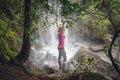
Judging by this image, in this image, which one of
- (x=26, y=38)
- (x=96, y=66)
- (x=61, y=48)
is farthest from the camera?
(x=61, y=48)

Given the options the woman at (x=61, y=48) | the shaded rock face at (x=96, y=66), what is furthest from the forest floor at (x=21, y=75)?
the woman at (x=61, y=48)

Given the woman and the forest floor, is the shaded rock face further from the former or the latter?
the forest floor

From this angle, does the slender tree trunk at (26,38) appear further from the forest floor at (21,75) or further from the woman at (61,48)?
the woman at (61,48)

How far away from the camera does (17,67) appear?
9789 millimetres

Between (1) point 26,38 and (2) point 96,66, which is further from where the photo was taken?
(2) point 96,66

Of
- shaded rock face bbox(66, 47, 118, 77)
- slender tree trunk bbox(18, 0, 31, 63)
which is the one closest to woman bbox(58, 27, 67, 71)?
shaded rock face bbox(66, 47, 118, 77)

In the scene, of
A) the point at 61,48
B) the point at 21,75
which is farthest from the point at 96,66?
the point at 21,75

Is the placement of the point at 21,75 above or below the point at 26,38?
below

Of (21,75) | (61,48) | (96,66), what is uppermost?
(61,48)

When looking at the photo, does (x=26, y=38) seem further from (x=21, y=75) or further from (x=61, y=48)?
(x=61, y=48)

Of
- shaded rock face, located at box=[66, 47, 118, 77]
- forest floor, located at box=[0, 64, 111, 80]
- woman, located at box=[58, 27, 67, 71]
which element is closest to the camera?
forest floor, located at box=[0, 64, 111, 80]

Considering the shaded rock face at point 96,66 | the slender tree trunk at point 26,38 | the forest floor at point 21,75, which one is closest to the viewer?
the slender tree trunk at point 26,38

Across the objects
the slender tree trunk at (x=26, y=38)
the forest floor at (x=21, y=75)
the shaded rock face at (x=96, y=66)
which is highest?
the slender tree trunk at (x=26, y=38)

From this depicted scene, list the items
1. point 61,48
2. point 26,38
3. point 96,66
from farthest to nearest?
1. point 61,48
2. point 96,66
3. point 26,38
